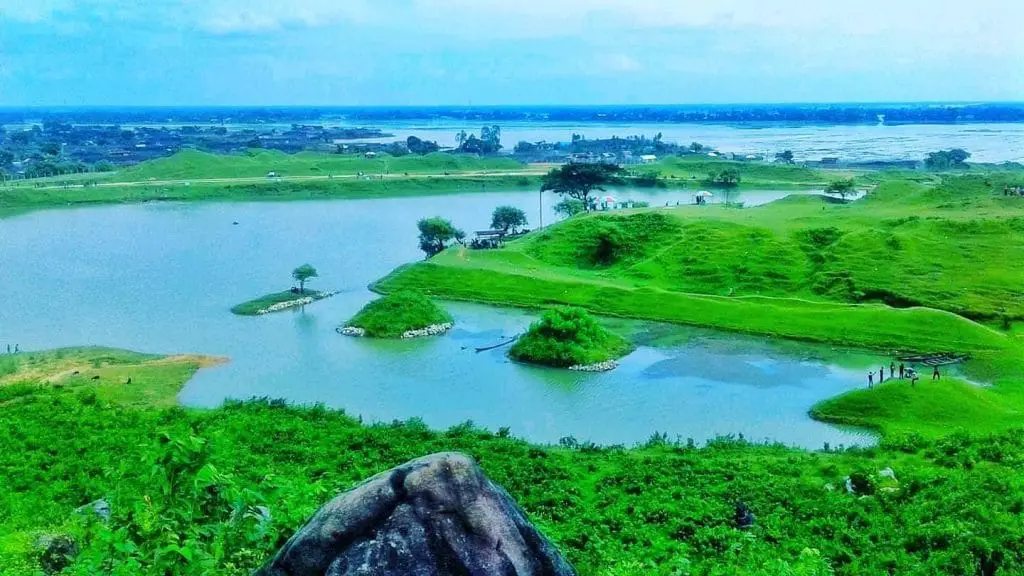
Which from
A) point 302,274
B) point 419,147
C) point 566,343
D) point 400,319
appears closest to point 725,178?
point 302,274

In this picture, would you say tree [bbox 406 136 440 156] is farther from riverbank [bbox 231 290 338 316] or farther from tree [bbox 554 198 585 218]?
riverbank [bbox 231 290 338 316]

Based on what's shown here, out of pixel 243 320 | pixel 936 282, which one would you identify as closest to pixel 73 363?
pixel 243 320

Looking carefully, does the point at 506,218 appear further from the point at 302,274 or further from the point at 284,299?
the point at 284,299

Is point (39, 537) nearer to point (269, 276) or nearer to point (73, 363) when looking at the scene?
point (73, 363)

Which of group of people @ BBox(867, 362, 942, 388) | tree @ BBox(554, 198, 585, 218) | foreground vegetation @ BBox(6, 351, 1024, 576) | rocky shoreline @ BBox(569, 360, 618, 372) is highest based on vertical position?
tree @ BBox(554, 198, 585, 218)

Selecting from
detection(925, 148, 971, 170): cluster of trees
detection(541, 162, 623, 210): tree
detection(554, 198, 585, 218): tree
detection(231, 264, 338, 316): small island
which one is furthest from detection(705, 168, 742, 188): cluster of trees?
detection(231, 264, 338, 316): small island

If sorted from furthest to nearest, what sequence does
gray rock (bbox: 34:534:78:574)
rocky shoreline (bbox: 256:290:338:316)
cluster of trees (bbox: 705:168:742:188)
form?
cluster of trees (bbox: 705:168:742:188)
rocky shoreline (bbox: 256:290:338:316)
gray rock (bbox: 34:534:78:574)

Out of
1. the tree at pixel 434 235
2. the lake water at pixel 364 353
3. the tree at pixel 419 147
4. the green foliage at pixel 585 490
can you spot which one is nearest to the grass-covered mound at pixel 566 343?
the lake water at pixel 364 353
